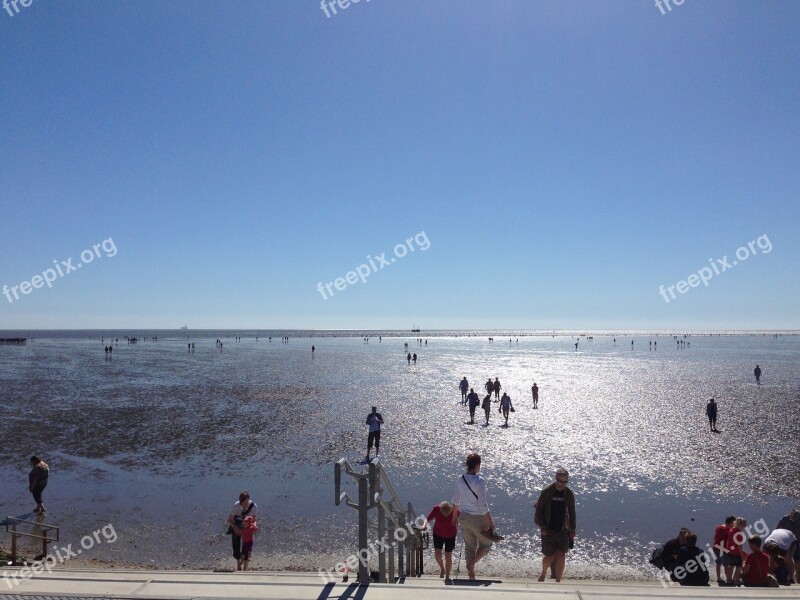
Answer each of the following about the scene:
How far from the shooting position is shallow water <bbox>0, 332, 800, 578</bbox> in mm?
10414

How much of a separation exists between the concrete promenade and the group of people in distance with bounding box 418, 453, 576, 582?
1479mm

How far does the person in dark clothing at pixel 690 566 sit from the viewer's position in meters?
7.06

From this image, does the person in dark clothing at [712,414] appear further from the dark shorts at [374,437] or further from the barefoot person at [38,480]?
the barefoot person at [38,480]

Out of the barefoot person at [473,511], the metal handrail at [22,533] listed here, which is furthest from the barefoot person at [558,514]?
the metal handrail at [22,533]

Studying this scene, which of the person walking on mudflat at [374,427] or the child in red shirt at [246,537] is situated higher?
the person walking on mudflat at [374,427]

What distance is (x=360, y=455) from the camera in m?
17.2

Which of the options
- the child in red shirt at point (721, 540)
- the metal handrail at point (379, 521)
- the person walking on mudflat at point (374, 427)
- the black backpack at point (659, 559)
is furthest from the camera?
the person walking on mudflat at point (374, 427)

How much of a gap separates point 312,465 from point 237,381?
81.3 feet

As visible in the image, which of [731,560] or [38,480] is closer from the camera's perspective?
[731,560]

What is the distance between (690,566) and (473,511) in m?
3.05

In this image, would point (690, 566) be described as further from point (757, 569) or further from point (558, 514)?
point (558, 514)

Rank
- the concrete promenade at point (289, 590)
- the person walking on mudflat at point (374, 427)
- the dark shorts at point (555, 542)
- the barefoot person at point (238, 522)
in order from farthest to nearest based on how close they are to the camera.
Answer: the person walking on mudflat at point (374, 427) < the barefoot person at point (238, 522) < the dark shorts at point (555, 542) < the concrete promenade at point (289, 590)

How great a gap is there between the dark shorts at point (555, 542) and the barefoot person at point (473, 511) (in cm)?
75

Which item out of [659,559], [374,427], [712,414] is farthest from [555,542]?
[712,414]
